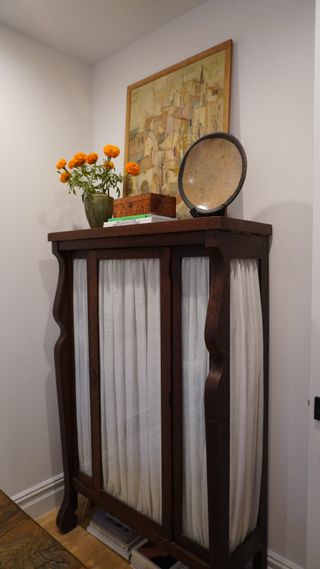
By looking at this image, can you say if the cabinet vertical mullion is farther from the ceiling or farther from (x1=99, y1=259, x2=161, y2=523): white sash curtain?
the ceiling

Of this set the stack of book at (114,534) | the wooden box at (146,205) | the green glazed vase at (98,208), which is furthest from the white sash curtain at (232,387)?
the green glazed vase at (98,208)

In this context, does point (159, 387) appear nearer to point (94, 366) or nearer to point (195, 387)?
point (195, 387)

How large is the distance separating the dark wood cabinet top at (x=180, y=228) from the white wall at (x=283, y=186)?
157 mm

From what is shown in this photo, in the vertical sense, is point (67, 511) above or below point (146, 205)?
below

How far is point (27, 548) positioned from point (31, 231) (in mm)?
1536

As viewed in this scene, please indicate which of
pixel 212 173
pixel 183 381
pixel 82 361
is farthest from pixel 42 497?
pixel 212 173

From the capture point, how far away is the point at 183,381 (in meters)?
1.54

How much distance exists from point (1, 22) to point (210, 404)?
2.13 meters

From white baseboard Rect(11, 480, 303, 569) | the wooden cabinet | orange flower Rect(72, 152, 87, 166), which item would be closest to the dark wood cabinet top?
the wooden cabinet

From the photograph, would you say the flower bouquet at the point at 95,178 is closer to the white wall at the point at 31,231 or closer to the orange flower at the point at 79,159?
the orange flower at the point at 79,159

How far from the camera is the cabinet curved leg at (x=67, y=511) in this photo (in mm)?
2074

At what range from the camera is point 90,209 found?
1.92 meters

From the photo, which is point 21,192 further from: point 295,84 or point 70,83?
point 295,84

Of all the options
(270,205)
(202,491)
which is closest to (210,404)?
(202,491)
